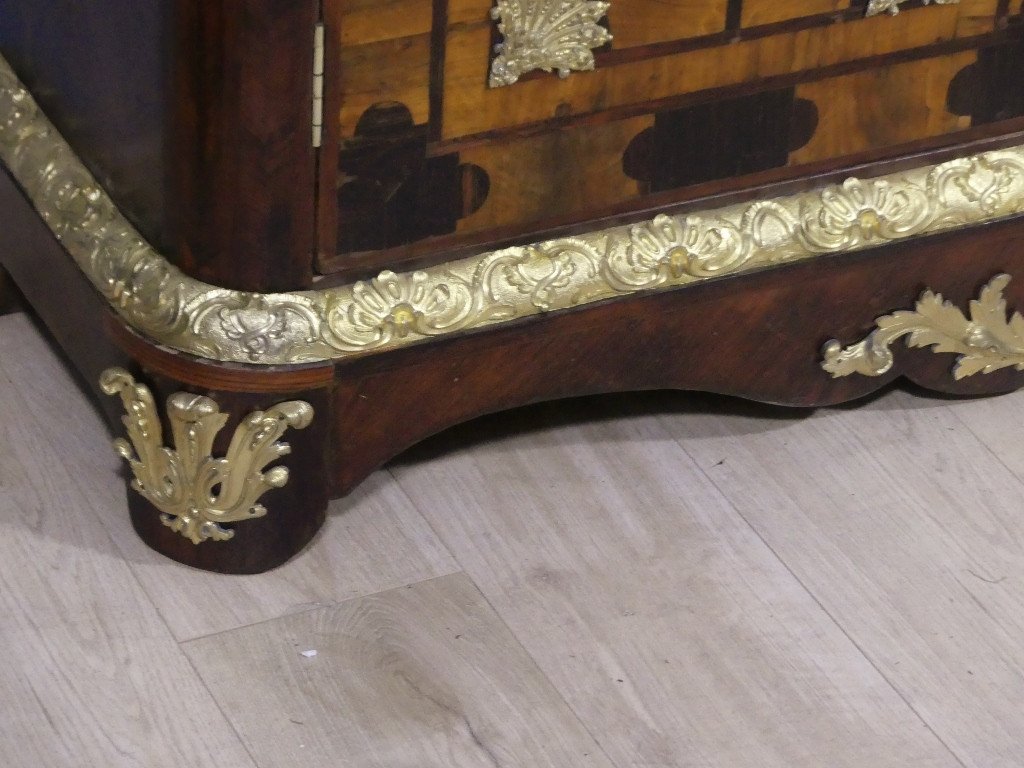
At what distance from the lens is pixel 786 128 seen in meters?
1.28

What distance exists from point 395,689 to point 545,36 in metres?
0.44

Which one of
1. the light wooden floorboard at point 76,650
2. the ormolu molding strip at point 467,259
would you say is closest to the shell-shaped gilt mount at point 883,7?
the ormolu molding strip at point 467,259

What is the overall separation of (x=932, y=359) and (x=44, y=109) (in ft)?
2.32

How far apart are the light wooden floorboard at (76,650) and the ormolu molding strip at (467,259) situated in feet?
0.64

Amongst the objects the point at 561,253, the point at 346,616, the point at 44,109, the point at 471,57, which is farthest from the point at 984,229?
the point at 44,109

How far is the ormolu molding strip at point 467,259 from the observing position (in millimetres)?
1171

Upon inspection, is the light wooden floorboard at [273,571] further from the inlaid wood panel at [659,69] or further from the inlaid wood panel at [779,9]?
the inlaid wood panel at [779,9]

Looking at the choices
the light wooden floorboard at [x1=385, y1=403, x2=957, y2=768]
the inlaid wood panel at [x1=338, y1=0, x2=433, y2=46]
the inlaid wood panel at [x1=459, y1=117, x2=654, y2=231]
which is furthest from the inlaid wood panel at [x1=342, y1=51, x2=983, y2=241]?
the light wooden floorboard at [x1=385, y1=403, x2=957, y2=768]

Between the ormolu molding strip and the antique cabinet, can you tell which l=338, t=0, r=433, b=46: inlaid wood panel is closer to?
the antique cabinet

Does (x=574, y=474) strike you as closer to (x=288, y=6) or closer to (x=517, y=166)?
(x=517, y=166)

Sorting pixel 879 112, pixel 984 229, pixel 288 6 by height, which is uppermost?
pixel 288 6

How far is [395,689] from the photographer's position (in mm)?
1213

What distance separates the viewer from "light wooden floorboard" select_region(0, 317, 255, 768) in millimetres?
1156

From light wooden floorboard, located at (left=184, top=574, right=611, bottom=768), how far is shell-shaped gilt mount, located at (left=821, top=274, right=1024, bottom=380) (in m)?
0.35
